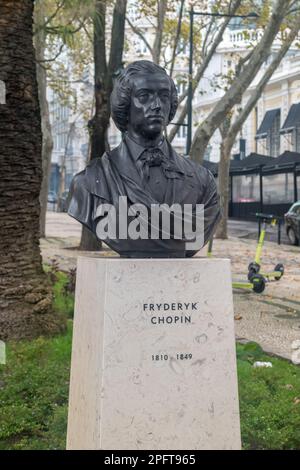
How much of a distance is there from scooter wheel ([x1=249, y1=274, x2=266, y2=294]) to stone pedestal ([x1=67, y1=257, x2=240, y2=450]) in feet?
24.0

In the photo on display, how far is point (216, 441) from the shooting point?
4117 mm

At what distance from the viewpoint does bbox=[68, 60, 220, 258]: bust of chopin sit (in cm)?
427

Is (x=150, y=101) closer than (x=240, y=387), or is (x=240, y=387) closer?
(x=150, y=101)

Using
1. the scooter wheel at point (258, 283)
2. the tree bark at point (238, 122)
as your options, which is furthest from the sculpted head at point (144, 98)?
the tree bark at point (238, 122)

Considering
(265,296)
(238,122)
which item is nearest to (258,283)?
(265,296)

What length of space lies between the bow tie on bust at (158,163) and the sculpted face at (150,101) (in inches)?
4.8

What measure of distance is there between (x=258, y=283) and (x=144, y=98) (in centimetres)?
750

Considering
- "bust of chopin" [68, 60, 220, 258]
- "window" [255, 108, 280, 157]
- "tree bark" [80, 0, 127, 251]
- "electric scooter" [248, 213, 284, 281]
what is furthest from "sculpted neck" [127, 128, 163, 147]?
"window" [255, 108, 280, 157]

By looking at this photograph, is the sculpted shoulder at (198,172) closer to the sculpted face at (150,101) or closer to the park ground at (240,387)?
the sculpted face at (150,101)

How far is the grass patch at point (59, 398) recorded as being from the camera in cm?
500

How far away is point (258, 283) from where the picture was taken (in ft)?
37.4

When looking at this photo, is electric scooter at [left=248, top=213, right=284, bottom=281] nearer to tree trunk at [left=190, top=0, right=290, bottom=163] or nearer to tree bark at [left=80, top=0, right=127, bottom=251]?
tree trunk at [left=190, top=0, right=290, bottom=163]

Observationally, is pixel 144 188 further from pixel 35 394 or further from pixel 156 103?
pixel 35 394

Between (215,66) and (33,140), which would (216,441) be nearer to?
(33,140)
